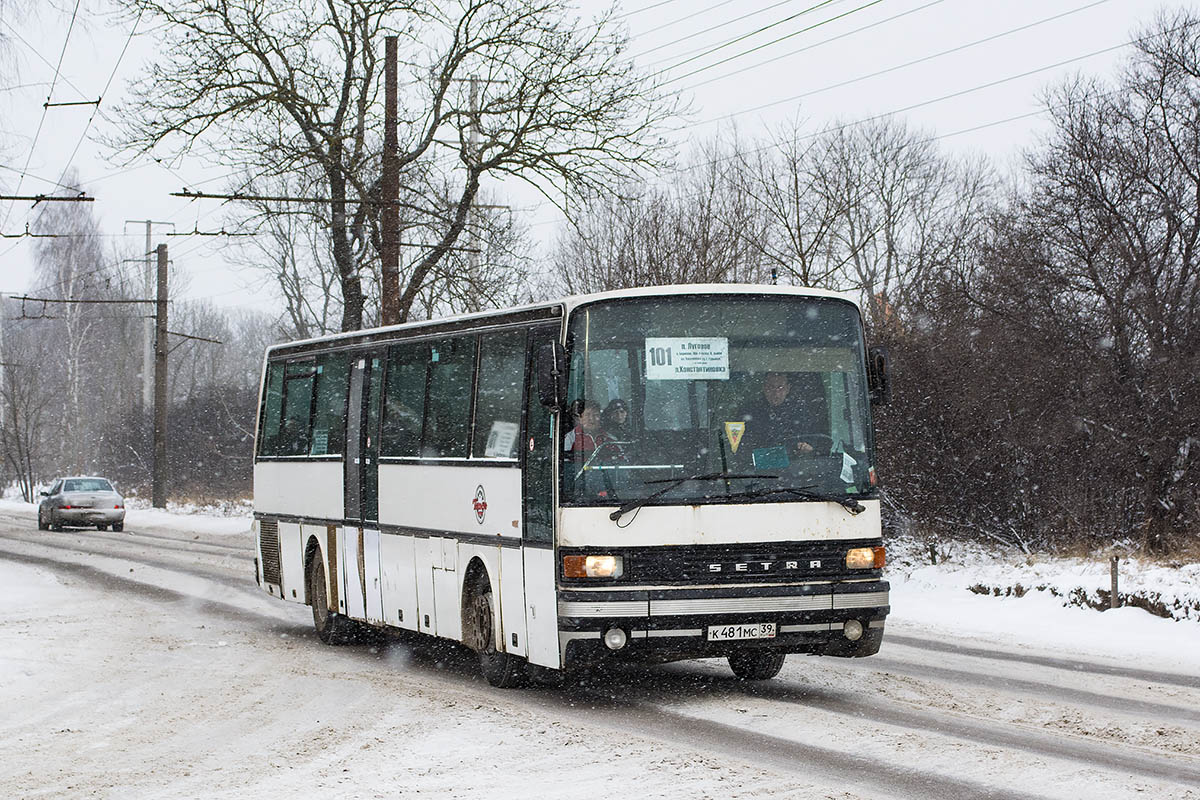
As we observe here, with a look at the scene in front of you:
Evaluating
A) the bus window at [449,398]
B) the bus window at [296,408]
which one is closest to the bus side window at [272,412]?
the bus window at [296,408]

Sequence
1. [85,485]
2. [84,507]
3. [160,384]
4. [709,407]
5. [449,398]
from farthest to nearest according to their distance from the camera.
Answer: [160,384], [85,485], [84,507], [449,398], [709,407]

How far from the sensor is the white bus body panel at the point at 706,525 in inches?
433

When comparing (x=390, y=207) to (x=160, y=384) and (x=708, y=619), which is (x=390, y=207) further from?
(x=160, y=384)

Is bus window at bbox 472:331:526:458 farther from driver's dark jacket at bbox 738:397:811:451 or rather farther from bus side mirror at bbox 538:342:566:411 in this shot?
driver's dark jacket at bbox 738:397:811:451

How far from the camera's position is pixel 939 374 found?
23.1 metres

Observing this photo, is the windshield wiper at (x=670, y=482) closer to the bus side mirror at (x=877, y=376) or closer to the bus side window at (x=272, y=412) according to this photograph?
the bus side mirror at (x=877, y=376)

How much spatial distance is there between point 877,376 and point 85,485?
1532 inches

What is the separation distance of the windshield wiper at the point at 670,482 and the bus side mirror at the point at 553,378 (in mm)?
848

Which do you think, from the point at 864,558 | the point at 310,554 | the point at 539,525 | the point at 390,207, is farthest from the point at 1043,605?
the point at 390,207

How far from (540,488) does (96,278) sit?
95.3m

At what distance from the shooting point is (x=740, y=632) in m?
11.1

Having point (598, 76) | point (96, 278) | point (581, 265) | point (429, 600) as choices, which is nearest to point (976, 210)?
point (581, 265)

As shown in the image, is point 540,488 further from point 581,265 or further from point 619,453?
point 581,265

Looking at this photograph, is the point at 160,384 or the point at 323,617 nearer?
the point at 323,617
